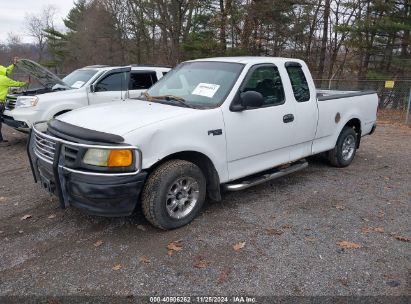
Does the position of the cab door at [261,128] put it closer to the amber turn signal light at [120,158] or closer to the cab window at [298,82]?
the cab window at [298,82]

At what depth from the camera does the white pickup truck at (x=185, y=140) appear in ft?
11.5

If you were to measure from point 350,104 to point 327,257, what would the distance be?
3.64 meters

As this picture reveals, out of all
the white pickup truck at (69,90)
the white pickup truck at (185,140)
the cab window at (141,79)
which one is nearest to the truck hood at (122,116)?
the white pickup truck at (185,140)

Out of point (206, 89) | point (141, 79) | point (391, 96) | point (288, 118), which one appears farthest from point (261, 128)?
point (391, 96)

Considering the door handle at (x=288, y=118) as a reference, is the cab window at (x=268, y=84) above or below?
above

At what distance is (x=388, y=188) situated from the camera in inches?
222

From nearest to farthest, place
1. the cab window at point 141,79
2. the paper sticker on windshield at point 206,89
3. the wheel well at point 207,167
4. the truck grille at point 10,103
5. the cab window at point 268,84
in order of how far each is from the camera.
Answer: the wheel well at point 207,167 < the paper sticker on windshield at point 206,89 < the cab window at point 268,84 < the truck grille at point 10,103 < the cab window at point 141,79

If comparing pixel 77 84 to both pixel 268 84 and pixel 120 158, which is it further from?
pixel 120 158

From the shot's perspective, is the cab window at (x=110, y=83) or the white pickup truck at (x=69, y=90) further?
the cab window at (x=110, y=83)

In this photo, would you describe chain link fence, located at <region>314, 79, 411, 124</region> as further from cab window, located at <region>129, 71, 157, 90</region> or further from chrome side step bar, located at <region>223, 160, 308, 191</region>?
chrome side step bar, located at <region>223, 160, 308, 191</region>

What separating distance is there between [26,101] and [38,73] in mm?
687

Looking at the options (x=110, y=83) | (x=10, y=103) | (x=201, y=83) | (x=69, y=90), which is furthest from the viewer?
(x=110, y=83)

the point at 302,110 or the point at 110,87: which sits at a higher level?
the point at 110,87

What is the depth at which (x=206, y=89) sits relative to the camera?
4527 millimetres
